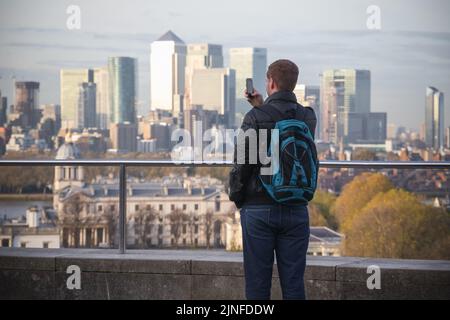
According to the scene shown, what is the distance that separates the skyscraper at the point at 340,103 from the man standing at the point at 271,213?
167 feet

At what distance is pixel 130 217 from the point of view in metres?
7.82

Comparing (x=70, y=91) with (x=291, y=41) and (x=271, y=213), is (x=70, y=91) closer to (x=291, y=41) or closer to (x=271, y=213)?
(x=291, y=41)

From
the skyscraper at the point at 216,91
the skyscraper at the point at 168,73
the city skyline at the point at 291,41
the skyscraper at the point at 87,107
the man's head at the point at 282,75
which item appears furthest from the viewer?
the city skyline at the point at 291,41

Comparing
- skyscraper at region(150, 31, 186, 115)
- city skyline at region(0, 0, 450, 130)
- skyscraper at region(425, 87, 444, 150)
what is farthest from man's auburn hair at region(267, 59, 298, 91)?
city skyline at region(0, 0, 450, 130)

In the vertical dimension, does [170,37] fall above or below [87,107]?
above

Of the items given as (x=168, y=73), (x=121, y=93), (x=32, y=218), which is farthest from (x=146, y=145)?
(x=32, y=218)

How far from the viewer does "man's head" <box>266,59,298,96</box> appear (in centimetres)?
491

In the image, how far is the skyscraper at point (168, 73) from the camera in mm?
77938

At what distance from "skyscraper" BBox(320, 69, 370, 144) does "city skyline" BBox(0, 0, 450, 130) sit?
965 centimetres

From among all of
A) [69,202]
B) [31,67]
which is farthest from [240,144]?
[31,67]

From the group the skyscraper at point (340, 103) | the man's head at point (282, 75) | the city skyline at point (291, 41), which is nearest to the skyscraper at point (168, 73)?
the city skyline at point (291, 41)

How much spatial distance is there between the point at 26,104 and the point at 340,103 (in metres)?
30.7

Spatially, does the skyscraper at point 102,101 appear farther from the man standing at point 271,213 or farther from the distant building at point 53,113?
the man standing at point 271,213

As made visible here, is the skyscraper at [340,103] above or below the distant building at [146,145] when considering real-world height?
above
